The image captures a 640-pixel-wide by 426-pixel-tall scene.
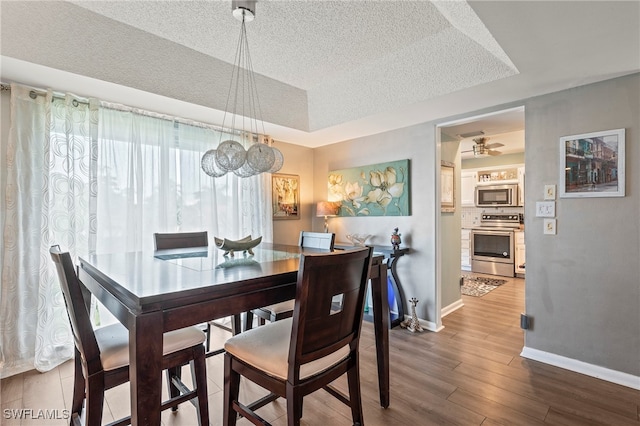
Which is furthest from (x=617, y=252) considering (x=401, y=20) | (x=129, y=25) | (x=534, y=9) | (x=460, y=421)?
(x=129, y=25)

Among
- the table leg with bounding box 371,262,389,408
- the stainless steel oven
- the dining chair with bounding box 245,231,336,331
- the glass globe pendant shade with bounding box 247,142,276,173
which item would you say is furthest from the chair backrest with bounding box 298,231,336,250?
the stainless steel oven

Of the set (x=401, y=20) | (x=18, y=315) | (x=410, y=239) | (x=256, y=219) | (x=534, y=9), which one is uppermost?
(x=401, y=20)

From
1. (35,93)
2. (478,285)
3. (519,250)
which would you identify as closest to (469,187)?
(519,250)

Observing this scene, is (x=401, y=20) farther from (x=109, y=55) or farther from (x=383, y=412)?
(x=383, y=412)

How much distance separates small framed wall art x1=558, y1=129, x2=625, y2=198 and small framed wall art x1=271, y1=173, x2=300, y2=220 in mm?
2948

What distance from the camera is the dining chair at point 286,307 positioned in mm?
2094

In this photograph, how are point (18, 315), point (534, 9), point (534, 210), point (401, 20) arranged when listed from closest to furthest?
point (534, 9), point (401, 20), point (18, 315), point (534, 210)

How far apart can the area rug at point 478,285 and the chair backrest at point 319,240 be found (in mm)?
2924

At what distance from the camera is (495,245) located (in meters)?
5.55

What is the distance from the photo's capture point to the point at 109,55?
86.8 inches

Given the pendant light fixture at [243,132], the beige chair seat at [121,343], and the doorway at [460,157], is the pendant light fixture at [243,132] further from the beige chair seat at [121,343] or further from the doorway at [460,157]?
the doorway at [460,157]

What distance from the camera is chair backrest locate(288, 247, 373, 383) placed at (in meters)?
1.18

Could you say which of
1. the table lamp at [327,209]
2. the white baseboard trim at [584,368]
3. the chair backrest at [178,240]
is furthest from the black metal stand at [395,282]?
the chair backrest at [178,240]

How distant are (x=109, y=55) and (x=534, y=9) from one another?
2.66 m
